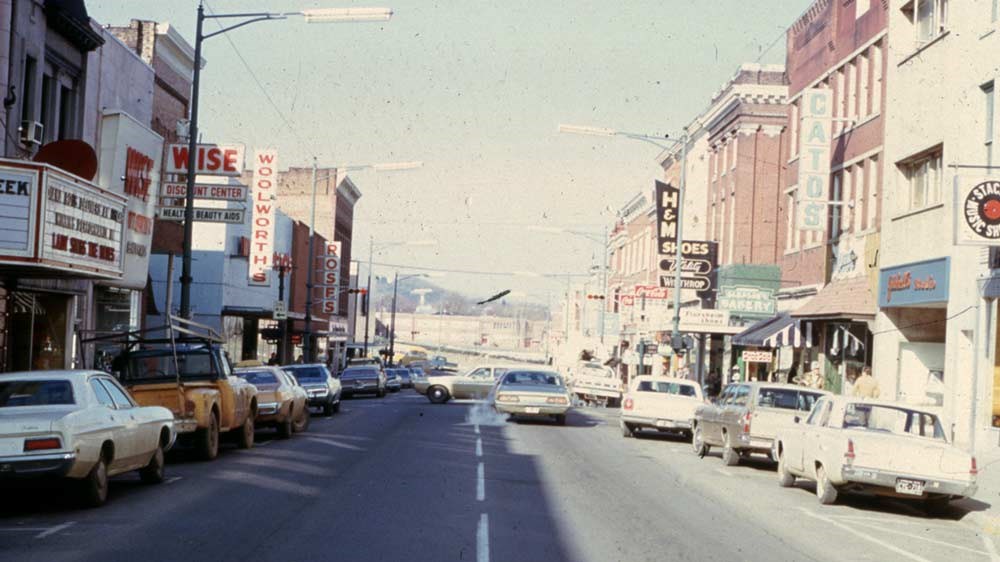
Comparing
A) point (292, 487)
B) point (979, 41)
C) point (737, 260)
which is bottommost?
point (292, 487)

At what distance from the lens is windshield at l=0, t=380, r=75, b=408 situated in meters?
14.2

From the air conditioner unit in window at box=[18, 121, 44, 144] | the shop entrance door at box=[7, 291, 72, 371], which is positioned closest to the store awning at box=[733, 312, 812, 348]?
the shop entrance door at box=[7, 291, 72, 371]

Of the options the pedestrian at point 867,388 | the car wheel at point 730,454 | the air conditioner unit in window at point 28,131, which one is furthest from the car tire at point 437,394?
the car wheel at point 730,454

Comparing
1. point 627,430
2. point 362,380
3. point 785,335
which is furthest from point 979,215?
point 362,380

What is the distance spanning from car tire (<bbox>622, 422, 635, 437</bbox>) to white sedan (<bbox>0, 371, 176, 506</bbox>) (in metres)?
15.7

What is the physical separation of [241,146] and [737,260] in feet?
78.9

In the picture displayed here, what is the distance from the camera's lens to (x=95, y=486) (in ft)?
46.0

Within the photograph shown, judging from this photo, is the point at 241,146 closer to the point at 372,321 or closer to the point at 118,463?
the point at 118,463

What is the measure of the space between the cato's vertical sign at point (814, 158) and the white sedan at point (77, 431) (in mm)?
23252

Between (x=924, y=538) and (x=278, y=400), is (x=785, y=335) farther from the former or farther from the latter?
(x=924, y=538)

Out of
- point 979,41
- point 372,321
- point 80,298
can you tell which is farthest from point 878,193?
point 372,321

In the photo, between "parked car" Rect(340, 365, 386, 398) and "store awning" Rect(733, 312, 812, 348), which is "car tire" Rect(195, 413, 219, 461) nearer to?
"store awning" Rect(733, 312, 812, 348)

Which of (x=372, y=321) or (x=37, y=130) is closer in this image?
(x=37, y=130)

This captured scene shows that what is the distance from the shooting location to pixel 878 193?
33719mm
